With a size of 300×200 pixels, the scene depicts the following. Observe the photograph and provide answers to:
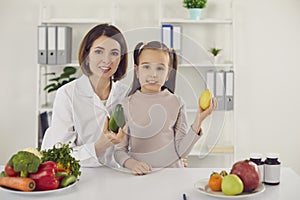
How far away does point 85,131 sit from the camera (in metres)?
2.05

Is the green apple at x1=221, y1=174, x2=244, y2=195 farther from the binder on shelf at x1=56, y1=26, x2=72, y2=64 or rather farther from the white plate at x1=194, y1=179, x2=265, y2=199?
the binder on shelf at x1=56, y1=26, x2=72, y2=64

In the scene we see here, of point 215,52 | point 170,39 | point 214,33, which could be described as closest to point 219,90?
point 170,39

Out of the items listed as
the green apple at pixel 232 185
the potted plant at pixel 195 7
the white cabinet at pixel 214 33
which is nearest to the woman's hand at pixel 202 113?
the green apple at pixel 232 185

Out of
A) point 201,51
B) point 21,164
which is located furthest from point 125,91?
point 21,164

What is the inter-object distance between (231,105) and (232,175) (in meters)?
2.06

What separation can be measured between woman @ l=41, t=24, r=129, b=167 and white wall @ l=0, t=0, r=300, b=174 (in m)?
1.95

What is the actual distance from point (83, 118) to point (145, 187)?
413 mm

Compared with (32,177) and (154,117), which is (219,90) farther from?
(32,177)

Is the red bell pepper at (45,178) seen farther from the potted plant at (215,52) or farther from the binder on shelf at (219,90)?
the potted plant at (215,52)

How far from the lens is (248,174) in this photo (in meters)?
1.71

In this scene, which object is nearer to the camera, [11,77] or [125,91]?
[125,91]

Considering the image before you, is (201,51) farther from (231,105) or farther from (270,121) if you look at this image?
(270,121)

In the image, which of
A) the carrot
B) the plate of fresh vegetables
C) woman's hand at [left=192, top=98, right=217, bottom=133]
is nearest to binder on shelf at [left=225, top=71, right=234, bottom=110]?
woman's hand at [left=192, top=98, right=217, bottom=133]

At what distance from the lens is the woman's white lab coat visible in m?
1.99
